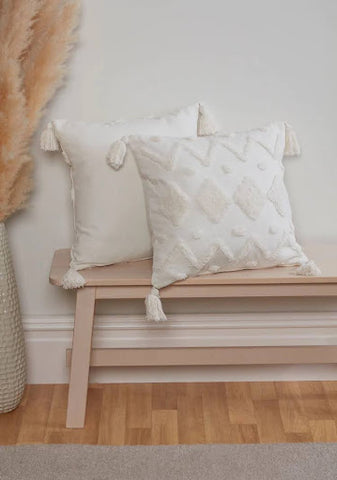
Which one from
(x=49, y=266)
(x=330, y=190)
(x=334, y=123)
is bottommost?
(x=49, y=266)

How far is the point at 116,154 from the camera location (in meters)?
2.32

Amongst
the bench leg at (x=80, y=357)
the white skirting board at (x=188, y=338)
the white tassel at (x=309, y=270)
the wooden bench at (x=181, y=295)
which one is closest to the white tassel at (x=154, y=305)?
the wooden bench at (x=181, y=295)

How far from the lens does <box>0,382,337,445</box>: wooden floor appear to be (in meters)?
2.35

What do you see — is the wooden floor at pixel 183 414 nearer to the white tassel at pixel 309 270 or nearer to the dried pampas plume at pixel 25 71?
the white tassel at pixel 309 270

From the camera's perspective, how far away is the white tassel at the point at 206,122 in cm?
247

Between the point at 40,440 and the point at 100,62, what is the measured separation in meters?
1.06

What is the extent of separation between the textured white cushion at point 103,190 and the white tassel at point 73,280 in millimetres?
58

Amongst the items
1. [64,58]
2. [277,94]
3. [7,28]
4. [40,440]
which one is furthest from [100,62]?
[40,440]

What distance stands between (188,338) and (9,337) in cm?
53

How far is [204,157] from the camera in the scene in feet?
7.52

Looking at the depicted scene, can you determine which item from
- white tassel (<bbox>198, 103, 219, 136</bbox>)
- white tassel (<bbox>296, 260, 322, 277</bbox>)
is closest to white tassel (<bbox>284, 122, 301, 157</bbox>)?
white tassel (<bbox>198, 103, 219, 136</bbox>)

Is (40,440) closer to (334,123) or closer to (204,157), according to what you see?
(204,157)

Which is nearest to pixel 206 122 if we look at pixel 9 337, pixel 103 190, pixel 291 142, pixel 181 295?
pixel 291 142

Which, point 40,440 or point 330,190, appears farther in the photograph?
point 330,190
